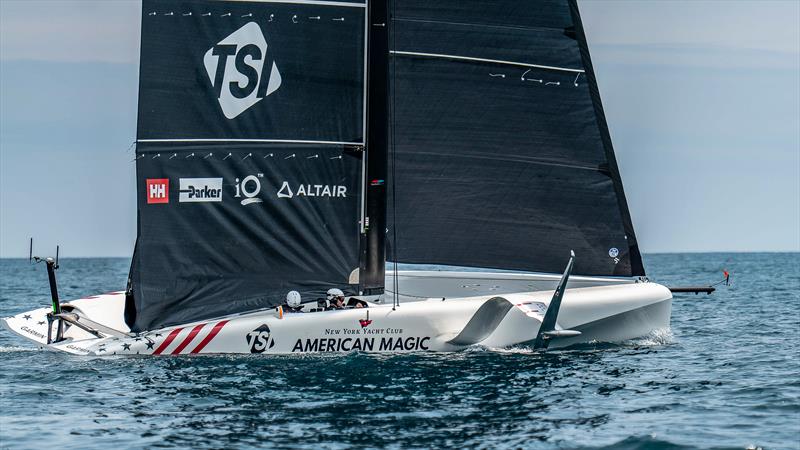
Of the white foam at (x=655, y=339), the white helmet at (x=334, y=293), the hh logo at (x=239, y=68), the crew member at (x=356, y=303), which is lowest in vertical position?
the white foam at (x=655, y=339)

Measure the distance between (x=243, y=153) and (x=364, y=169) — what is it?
209 cm

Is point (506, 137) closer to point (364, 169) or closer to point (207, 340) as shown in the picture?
point (364, 169)

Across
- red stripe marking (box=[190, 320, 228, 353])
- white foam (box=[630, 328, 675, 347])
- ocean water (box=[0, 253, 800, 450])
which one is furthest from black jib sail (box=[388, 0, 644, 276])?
red stripe marking (box=[190, 320, 228, 353])

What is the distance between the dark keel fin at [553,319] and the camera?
1792cm

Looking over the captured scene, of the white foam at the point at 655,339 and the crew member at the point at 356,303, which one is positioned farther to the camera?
the white foam at the point at 655,339

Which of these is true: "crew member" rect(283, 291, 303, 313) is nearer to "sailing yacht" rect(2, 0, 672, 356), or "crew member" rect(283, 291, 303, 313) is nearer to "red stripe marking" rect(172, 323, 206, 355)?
"sailing yacht" rect(2, 0, 672, 356)

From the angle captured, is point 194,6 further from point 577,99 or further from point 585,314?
point 585,314

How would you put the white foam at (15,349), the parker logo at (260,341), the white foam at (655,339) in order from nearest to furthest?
1. the parker logo at (260,341)
2. the white foam at (655,339)
3. the white foam at (15,349)

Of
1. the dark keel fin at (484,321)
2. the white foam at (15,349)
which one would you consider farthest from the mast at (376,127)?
the white foam at (15,349)

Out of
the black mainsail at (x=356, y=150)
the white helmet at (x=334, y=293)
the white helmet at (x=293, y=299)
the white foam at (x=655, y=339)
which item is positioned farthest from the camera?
the white foam at (x=655, y=339)

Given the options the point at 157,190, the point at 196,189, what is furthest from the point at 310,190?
the point at 157,190

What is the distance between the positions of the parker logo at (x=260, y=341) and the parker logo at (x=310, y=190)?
2540mm

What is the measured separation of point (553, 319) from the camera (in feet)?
59.7

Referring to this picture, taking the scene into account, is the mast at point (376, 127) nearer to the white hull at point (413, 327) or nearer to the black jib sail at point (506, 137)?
the black jib sail at point (506, 137)
